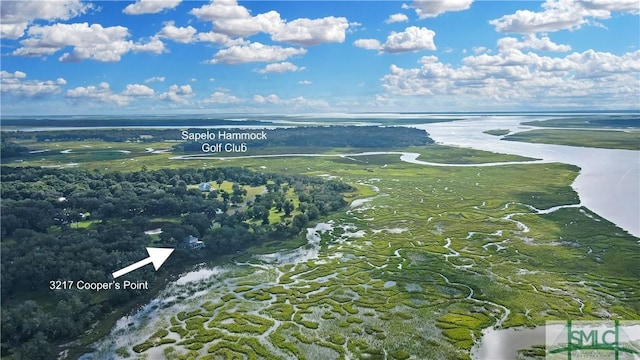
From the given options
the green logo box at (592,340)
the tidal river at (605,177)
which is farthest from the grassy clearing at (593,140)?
the green logo box at (592,340)

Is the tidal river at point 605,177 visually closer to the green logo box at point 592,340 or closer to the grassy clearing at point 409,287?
the grassy clearing at point 409,287

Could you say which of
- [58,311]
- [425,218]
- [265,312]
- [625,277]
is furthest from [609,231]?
[58,311]

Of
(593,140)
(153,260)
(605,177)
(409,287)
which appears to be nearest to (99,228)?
(153,260)

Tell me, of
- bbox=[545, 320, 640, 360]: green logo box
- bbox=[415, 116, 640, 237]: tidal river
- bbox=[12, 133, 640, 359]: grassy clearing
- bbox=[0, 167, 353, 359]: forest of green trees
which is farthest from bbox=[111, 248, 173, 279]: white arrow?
bbox=[415, 116, 640, 237]: tidal river

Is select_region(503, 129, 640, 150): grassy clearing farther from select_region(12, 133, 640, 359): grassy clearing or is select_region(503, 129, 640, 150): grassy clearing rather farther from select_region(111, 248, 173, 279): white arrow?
select_region(111, 248, 173, 279): white arrow

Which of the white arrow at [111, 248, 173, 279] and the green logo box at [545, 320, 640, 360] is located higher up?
the white arrow at [111, 248, 173, 279]

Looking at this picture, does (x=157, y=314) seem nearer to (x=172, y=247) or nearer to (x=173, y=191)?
(x=172, y=247)
